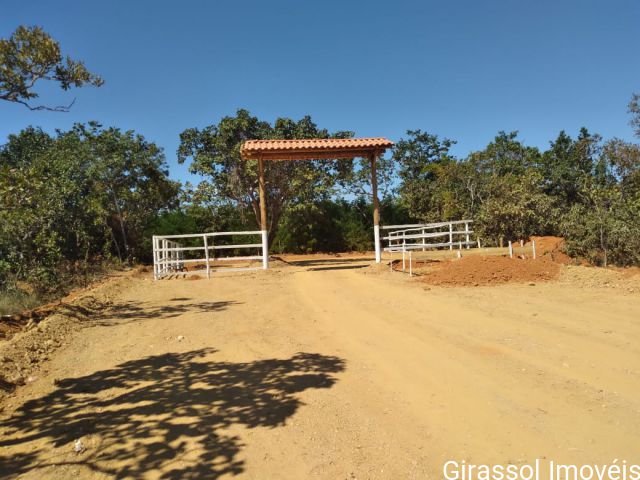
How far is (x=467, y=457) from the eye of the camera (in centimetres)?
284

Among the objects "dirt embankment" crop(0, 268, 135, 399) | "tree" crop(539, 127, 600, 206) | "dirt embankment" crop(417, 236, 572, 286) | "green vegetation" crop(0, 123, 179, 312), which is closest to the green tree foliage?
"green vegetation" crop(0, 123, 179, 312)

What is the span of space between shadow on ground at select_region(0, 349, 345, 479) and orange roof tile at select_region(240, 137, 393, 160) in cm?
957

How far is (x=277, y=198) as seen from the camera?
20.0m

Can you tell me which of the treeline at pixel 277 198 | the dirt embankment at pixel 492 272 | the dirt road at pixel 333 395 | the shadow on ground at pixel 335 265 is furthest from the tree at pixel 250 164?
the dirt road at pixel 333 395

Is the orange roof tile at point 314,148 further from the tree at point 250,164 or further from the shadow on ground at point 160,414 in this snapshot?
the shadow on ground at point 160,414

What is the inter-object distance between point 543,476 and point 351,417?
137 cm

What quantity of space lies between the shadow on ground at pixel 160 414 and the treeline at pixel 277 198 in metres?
6.99

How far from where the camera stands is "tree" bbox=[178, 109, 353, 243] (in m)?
19.4

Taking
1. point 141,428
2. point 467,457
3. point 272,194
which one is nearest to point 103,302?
point 141,428

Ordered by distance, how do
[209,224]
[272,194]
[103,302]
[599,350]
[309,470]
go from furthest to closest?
1. [209,224]
2. [272,194]
3. [103,302]
4. [599,350]
5. [309,470]

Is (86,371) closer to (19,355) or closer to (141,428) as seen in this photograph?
(19,355)

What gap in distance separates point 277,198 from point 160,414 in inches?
660

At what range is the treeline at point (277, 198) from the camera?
45.1 ft

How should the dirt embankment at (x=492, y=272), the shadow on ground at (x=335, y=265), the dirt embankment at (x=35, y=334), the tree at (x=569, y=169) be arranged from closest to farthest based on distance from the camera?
1. the dirt embankment at (x=35, y=334)
2. the dirt embankment at (x=492, y=272)
3. the shadow on ground at (x=335, y=265)
4. the tree at (x=569, y=169)
